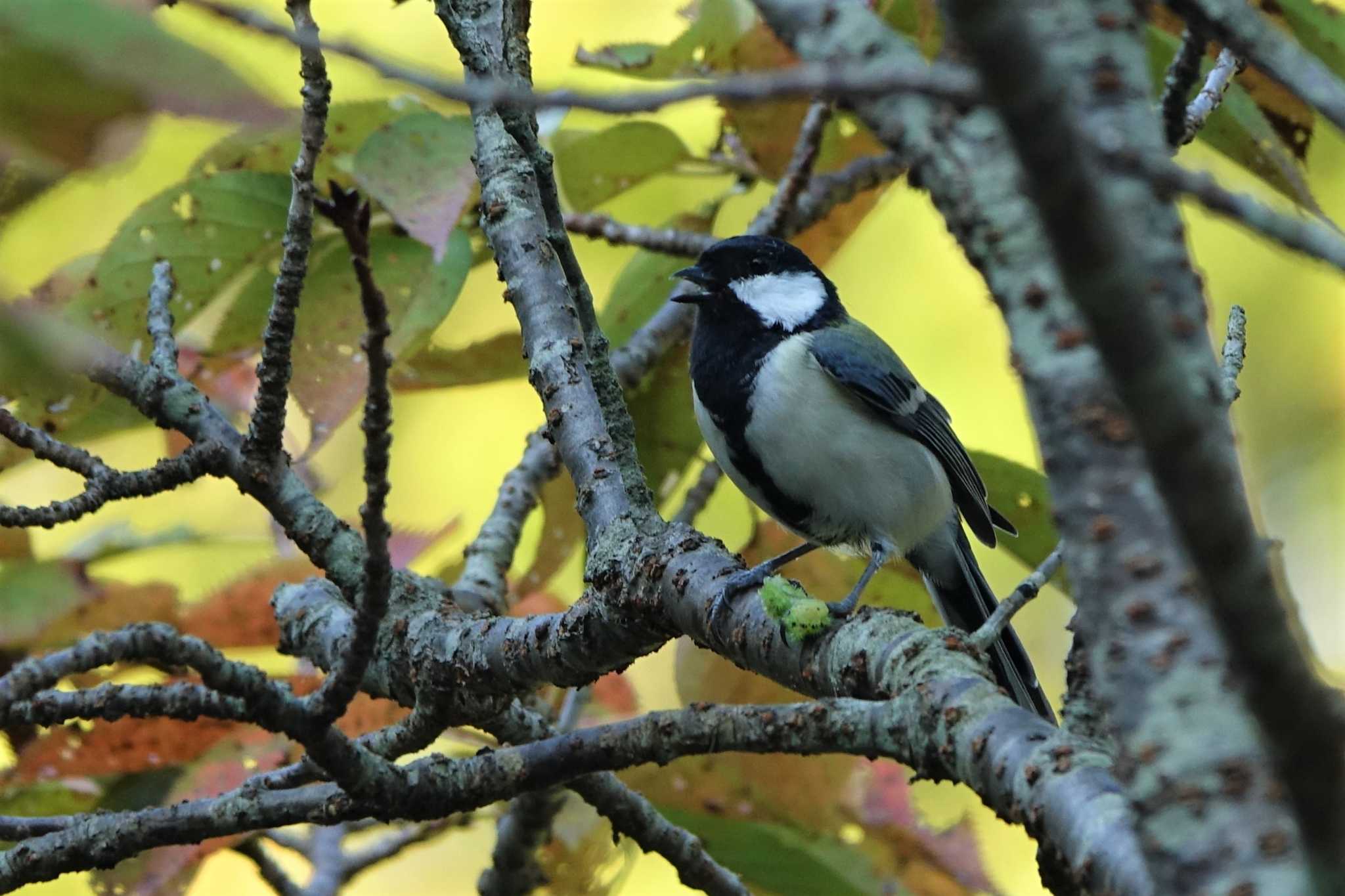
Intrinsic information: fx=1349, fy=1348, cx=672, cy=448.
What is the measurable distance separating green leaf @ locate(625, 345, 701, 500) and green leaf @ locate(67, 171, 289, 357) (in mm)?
995

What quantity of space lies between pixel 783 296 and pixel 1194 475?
278cm

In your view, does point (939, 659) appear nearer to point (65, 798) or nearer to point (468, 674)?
point (468, 674)

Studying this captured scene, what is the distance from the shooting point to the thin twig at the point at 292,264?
156cm

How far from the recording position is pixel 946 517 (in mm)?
3389

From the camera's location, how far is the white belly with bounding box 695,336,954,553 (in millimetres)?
3018

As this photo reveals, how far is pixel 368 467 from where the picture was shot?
1245 mm

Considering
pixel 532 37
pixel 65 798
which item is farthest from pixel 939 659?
pixel 532 37

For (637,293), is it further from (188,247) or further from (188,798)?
(188,798)

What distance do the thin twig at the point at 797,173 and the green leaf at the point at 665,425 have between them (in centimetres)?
37

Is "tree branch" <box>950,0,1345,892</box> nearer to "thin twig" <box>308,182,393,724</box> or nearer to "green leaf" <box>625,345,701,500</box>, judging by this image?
"thin twig" <box>308,182,393,724</box>

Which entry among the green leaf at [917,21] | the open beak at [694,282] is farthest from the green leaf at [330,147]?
the green leaf at [917,21]

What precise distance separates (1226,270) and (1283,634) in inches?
191

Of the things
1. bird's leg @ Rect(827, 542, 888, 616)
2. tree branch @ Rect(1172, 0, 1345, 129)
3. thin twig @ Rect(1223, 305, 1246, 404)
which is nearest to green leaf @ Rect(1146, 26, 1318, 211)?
thin twig @ Rect(1223, 305, 1246, 404)

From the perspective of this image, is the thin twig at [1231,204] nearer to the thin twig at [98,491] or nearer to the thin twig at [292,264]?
the thin twig at [292,264]
